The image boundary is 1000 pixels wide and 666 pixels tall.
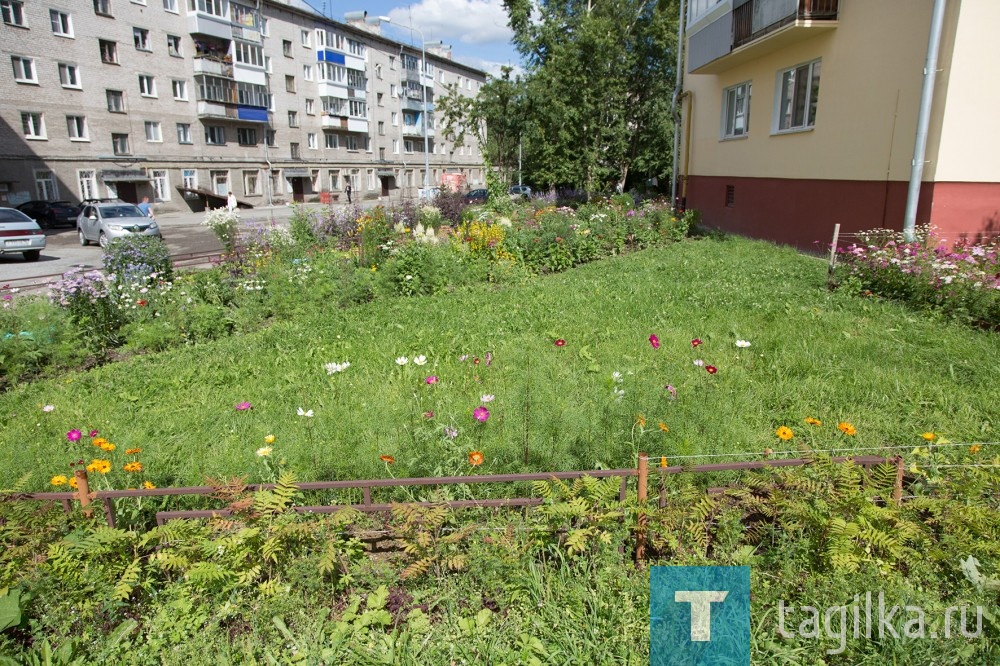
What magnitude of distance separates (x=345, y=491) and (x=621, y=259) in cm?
924

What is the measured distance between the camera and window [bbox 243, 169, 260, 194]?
1748 inches

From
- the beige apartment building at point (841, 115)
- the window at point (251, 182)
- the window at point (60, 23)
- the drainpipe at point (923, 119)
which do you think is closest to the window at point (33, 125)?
the window at point (60, 23)

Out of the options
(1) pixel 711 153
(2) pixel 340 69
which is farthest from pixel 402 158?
(1) pixel 711 153

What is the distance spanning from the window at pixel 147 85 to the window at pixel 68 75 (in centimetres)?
363

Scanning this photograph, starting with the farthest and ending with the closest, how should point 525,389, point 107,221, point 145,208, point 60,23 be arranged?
point 60,23 → point 145,208 → point 107,221 → point 525,389

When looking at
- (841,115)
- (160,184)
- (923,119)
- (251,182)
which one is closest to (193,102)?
(160,184)

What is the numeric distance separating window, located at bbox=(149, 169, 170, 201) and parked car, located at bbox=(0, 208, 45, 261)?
61.5 feet

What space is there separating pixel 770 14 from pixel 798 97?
1834 mm

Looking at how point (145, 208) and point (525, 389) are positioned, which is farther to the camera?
point (145, 208)

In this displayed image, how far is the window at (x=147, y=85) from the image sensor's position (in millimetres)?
37125

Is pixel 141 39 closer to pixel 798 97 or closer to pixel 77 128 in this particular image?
pixel 77 128

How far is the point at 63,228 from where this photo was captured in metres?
29.6

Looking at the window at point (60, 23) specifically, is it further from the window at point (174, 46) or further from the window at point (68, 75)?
the window at point (174, 46)

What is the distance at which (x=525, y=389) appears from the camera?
473 centimetres
